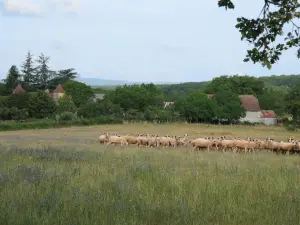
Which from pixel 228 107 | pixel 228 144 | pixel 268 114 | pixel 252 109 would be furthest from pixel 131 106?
pixel 228 144

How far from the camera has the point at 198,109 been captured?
9212 cm

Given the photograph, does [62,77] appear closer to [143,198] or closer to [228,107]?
[228,107]

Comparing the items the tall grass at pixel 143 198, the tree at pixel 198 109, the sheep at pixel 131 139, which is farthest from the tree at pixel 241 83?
the tall grass at pixel 143 198

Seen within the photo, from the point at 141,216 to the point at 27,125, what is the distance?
58.7m

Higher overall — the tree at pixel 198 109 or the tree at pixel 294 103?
the tree at pixel 294 103

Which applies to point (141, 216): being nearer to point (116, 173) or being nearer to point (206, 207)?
point (206, 207)

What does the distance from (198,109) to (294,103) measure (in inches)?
1094

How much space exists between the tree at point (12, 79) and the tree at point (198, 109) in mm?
69318

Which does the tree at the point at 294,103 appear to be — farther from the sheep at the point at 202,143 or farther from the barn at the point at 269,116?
the barn at the point at 269,116

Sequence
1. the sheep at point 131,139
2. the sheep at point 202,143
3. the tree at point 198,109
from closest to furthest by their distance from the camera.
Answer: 1. the sheep at point 202,143
2. the sheep at point 131,139
3. the tree at point 198,109

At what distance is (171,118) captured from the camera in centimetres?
8444

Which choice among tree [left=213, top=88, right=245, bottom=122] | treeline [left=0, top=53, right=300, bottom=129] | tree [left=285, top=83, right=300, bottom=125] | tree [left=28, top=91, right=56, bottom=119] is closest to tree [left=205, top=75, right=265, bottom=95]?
treeline [left=0, top=53, right=300, bottom=129]

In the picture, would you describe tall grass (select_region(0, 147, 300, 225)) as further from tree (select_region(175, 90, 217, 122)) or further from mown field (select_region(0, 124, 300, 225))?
tree (select_region(175, 90, 217, 122))

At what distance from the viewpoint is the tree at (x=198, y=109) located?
91875 millimetres
